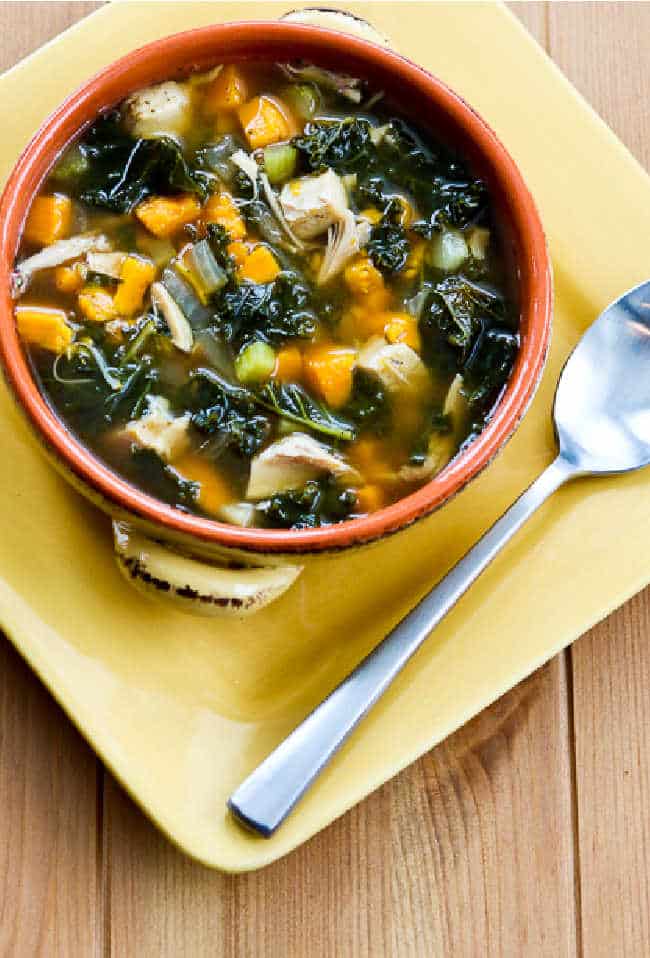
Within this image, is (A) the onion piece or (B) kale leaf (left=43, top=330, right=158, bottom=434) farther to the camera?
(A) the onion piece

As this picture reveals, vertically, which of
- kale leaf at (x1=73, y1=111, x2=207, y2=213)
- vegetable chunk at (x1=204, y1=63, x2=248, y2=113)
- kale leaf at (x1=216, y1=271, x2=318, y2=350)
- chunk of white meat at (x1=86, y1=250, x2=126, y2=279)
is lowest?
kale leaf at (x1=216, y1=271, x2=318, y2=350)

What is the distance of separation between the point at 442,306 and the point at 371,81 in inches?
16.9

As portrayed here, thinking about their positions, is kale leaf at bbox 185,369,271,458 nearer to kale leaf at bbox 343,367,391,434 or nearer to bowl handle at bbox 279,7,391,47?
kale leaf at bbox 343,367,391,434

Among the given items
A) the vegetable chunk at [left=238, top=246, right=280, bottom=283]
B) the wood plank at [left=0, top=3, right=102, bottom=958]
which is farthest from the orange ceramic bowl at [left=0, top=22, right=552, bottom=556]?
the wood plank at [left=0, top=3, right=102, bottom=958]

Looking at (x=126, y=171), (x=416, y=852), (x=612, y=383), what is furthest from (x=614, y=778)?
(x=126, y=171)

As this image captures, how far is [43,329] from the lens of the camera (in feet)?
6.55

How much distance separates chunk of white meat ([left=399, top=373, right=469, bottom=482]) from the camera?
2008 mm

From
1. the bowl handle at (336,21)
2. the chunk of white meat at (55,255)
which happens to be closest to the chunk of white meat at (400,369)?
the chunk of white meat at (55,255)

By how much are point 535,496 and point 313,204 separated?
2.02 ft

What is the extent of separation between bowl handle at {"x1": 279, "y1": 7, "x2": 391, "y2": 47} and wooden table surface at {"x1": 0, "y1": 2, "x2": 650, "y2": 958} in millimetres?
1151

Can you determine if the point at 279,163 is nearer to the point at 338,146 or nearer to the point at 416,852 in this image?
the point at 338,146

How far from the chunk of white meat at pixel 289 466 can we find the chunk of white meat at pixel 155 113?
0.58m

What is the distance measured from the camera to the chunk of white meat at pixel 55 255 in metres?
2.01

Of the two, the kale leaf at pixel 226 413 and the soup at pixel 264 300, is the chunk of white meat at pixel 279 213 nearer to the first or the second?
the soup at pixel 264 300
